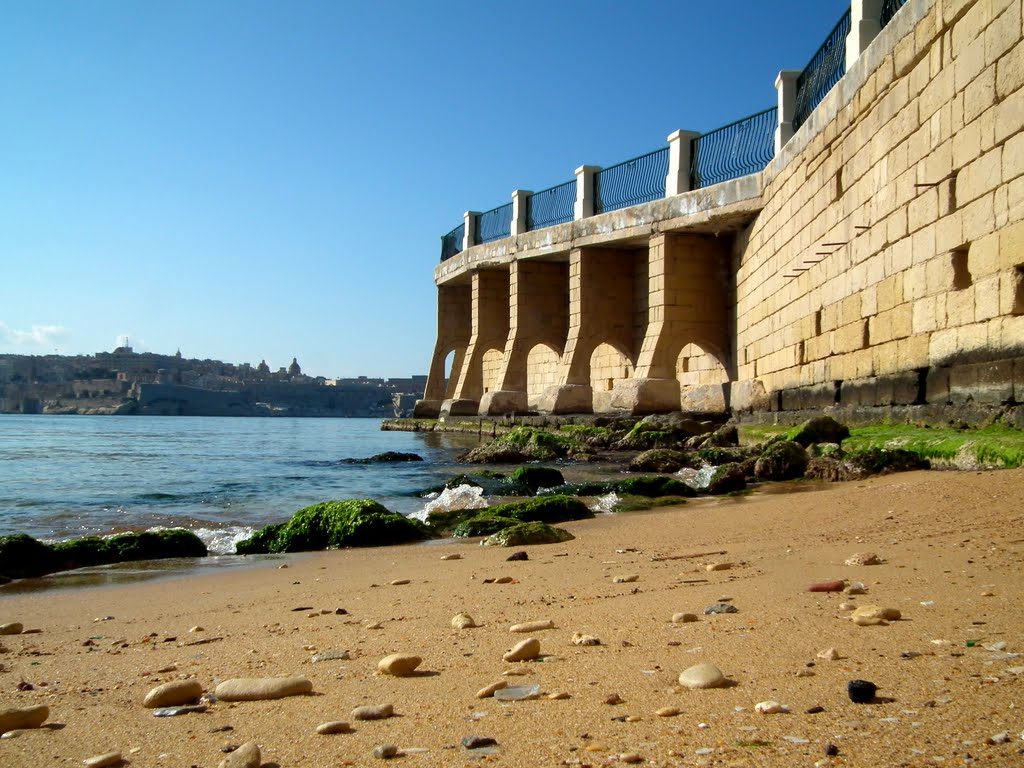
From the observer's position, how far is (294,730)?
196 centimetres

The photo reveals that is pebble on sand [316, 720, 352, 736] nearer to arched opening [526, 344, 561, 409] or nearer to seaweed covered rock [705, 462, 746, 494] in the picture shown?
seaweed covered rock [705, 462, 746, 494]

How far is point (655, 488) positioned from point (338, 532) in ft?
11.3

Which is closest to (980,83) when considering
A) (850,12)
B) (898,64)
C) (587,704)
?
(898,64)

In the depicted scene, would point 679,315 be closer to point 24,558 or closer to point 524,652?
point 24,558

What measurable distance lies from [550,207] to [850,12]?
12862mm

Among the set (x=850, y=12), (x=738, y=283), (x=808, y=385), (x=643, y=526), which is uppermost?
(x=850, y=12)

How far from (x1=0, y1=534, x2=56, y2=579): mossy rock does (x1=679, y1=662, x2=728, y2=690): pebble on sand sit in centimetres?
490

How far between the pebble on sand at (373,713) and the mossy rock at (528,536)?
3.57 m

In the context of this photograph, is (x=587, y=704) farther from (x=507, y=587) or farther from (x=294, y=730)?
(x=507, y=587)

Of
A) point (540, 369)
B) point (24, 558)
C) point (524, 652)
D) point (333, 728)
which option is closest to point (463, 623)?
point (524, 652)

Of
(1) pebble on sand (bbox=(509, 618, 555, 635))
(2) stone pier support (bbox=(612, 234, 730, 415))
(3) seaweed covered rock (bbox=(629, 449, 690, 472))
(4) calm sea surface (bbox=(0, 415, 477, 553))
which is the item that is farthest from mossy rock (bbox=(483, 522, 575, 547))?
(2) stone pier support (bbox=(612, 234, 730, 415))

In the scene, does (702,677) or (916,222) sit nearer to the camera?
(702,677)

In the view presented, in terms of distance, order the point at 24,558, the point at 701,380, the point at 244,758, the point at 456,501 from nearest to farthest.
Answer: the point at 244,758 < the point at 24,558 < the point at 456,501 < the point at 701,380

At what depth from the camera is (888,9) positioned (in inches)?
402
